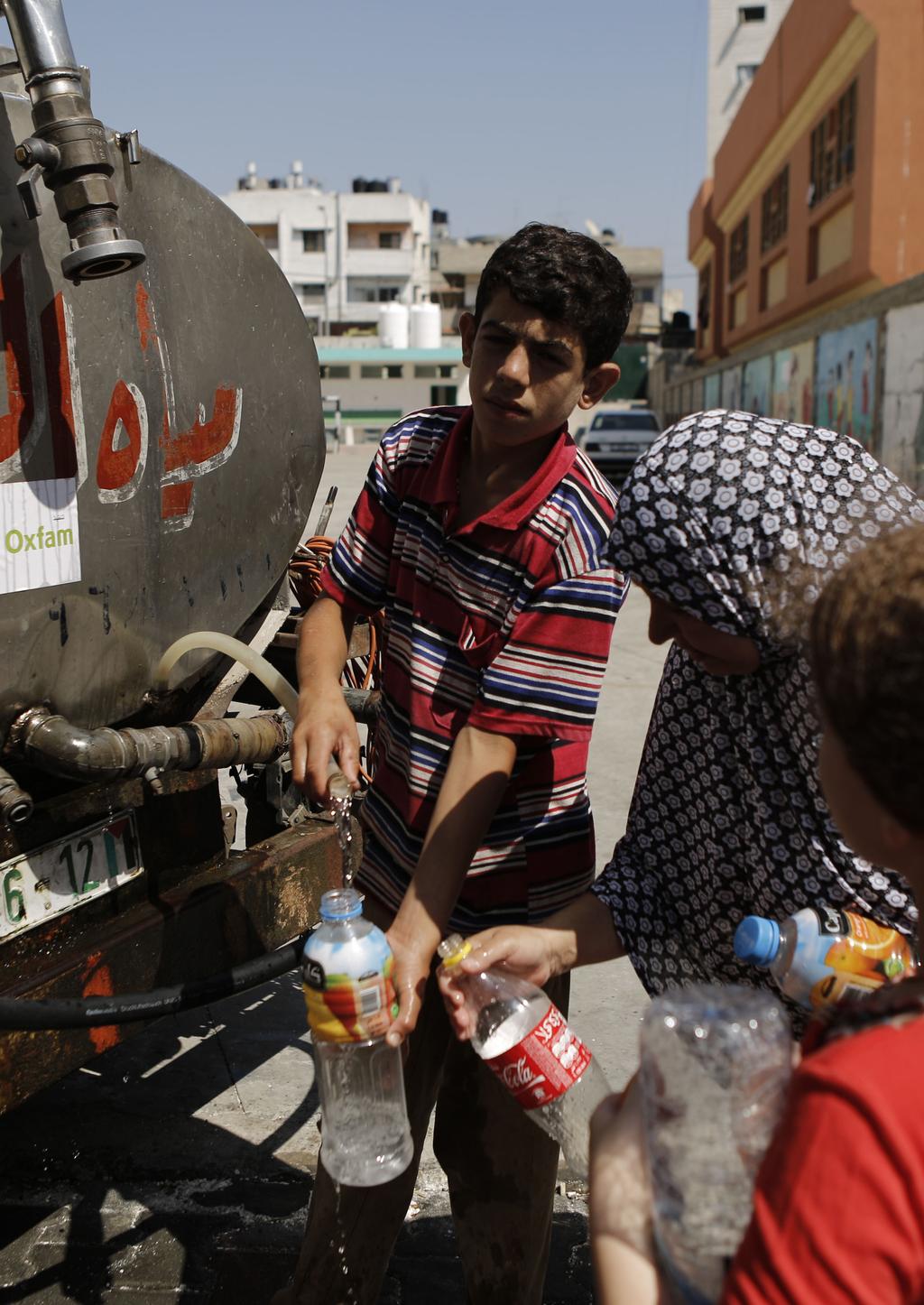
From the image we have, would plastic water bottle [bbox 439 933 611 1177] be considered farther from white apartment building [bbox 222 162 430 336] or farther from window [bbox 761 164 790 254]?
white apartment building [bbox 222 162 430 336]

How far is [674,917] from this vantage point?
1.96m

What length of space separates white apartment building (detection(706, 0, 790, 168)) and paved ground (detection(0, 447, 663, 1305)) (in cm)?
4553

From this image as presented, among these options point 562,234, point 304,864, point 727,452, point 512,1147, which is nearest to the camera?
point 727,452

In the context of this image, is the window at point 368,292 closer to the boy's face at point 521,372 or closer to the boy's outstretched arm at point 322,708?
the boy's outstretched arm at point 322,708

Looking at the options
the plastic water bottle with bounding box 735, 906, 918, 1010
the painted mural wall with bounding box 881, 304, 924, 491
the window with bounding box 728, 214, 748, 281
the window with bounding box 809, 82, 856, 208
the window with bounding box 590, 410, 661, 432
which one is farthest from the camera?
the window with bounding box 728, 214, 748, 281

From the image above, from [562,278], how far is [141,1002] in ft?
5.08

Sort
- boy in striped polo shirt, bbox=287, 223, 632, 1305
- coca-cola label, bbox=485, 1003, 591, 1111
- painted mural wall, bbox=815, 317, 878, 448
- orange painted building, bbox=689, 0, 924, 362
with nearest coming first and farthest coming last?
coca-cola label, bbox=485, 1003, 591, 1111 → boy in striped polo shirt, bbox=287, 223, 632, 1305 → painted mural wall, bbox=815, 317, 878, 448 → orange painted building, bbox=689, 0, 924, 362

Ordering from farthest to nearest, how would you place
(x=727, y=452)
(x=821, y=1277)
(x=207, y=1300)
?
(x=207, y=1300), (x=727, y=452), (x=821, y=1277)

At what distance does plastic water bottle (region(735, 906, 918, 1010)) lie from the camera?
1.51 meters

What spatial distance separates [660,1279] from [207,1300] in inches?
74.5

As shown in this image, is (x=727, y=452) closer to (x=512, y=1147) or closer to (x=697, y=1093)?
(x=697, y=1093)

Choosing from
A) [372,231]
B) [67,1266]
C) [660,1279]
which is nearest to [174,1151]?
[67,1266]

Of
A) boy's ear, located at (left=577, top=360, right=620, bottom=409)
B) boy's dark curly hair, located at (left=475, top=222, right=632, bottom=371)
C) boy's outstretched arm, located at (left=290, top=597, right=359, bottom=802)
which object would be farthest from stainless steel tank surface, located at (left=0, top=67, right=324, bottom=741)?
boy's ear, located at (left=577, top=360, right=620, bottom=409)

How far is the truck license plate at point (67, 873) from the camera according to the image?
2.37 meters
